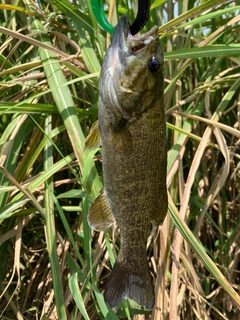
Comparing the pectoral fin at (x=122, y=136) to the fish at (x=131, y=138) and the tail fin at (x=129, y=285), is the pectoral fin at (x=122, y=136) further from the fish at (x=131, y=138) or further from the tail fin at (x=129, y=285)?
the tail fin at (x=129, y=285)

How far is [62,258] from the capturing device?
1505 mm

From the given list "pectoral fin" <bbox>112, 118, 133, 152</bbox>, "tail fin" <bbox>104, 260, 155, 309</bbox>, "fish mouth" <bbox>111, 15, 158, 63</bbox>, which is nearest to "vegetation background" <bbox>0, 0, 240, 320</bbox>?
"tail fin" <bbox>104, 260, 155, 309</bbox>

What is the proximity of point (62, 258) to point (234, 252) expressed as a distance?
670 millimetres

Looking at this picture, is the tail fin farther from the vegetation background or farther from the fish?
the vegetation background

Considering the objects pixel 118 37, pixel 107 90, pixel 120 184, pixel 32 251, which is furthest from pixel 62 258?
pixel 118 37

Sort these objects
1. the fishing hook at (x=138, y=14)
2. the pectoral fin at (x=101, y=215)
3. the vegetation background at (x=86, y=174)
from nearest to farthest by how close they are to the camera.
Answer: the fishing hook at (x=138, y=14), the pectoral fin at (x=101, y=215), the vegetation background at (x=86, y=174)

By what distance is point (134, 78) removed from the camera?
1.00m

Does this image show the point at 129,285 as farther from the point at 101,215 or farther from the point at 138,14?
the point at 138,14

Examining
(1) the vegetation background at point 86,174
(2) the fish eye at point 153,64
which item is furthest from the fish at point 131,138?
(1) the vegetation background at point 86,174

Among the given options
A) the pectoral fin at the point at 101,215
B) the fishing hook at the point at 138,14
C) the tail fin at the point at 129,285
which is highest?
the fishing hook at the point at 138,14

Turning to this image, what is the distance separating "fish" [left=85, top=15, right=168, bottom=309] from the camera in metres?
0.98

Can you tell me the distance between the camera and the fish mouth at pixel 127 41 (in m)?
0.90

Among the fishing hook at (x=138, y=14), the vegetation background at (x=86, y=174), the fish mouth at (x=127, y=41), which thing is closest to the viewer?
the fishing hook at (x=138, y=14)

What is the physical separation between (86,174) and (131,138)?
10.2 inches
